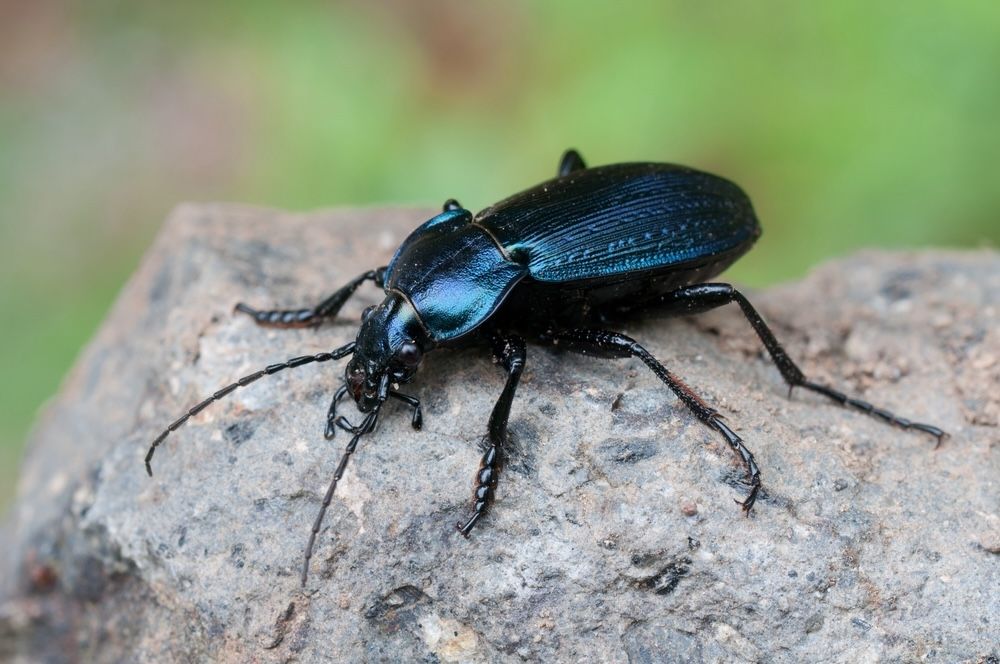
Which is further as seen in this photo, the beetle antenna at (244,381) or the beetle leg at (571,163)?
the beetle leg at (571,163)

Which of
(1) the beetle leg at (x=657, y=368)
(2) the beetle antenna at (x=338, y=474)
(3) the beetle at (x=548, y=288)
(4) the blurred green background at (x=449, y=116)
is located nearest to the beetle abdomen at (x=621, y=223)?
(3) the beetle at (x=548, y=288)

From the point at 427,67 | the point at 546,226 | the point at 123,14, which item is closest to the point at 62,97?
the point at 123,14

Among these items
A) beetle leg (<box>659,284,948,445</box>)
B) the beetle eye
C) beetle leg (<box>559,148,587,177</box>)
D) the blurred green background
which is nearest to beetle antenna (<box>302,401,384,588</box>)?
the beetle eye

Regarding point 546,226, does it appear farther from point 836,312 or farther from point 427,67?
point 427,67

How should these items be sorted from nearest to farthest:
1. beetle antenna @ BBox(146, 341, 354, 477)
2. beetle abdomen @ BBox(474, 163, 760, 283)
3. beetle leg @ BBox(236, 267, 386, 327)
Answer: beetle antenna @ BBox(146, 341, 354, 477)
beetle abdomen @ BBox(474, 163, 760, 283)
beetle leg @ BBox(236, 267, 386, 327)

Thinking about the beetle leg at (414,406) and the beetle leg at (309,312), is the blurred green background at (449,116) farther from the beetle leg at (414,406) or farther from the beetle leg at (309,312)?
the beetle leg at (414,406)

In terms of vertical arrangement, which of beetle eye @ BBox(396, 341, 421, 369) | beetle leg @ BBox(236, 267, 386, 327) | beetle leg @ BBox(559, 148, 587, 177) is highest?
beetle leg @ BBox(236, 267, 386, 327)

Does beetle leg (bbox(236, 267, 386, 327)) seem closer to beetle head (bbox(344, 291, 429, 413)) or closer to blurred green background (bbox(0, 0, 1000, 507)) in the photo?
beetle head (bbox(344, 291, 429, 413))
